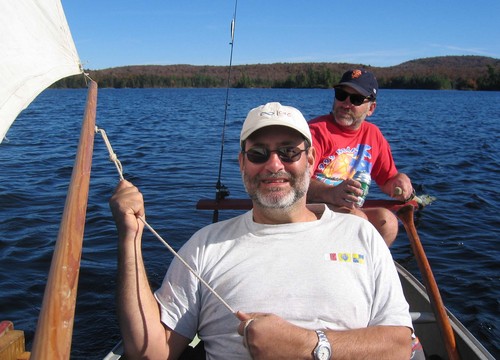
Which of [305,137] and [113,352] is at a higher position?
[305,137]

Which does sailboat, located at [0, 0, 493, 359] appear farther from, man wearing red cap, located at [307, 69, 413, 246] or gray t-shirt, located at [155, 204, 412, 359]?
man wearing red cap, located at [307, 69, 413, 246]

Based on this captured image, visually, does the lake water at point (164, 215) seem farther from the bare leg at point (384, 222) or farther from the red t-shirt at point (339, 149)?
the red t-shirt at point (339, 149)

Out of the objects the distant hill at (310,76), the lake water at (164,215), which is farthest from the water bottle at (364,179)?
the distant hill at (310,76)

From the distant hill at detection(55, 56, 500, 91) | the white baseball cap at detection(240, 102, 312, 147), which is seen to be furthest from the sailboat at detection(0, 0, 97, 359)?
the distant hill at detection(55, 56, 500, 91)

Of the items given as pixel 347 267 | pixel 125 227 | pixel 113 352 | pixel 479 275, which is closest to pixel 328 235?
pixel 347 267

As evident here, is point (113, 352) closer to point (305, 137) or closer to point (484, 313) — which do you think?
point (305, 137)

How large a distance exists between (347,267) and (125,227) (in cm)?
108

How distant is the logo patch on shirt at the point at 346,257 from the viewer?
2412 mm

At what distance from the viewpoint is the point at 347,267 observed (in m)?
2.39

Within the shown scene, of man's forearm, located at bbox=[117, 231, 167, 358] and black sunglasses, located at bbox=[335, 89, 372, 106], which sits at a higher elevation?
black sunglasses, located at bbox=[335, 89, 372, 106]

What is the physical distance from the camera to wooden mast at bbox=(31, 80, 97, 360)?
1202 mm

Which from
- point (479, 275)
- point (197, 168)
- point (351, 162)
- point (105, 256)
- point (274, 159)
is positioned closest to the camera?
point (274, 159)

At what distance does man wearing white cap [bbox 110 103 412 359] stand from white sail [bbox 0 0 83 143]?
2.02ft

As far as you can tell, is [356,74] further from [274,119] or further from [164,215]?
[164,215]
